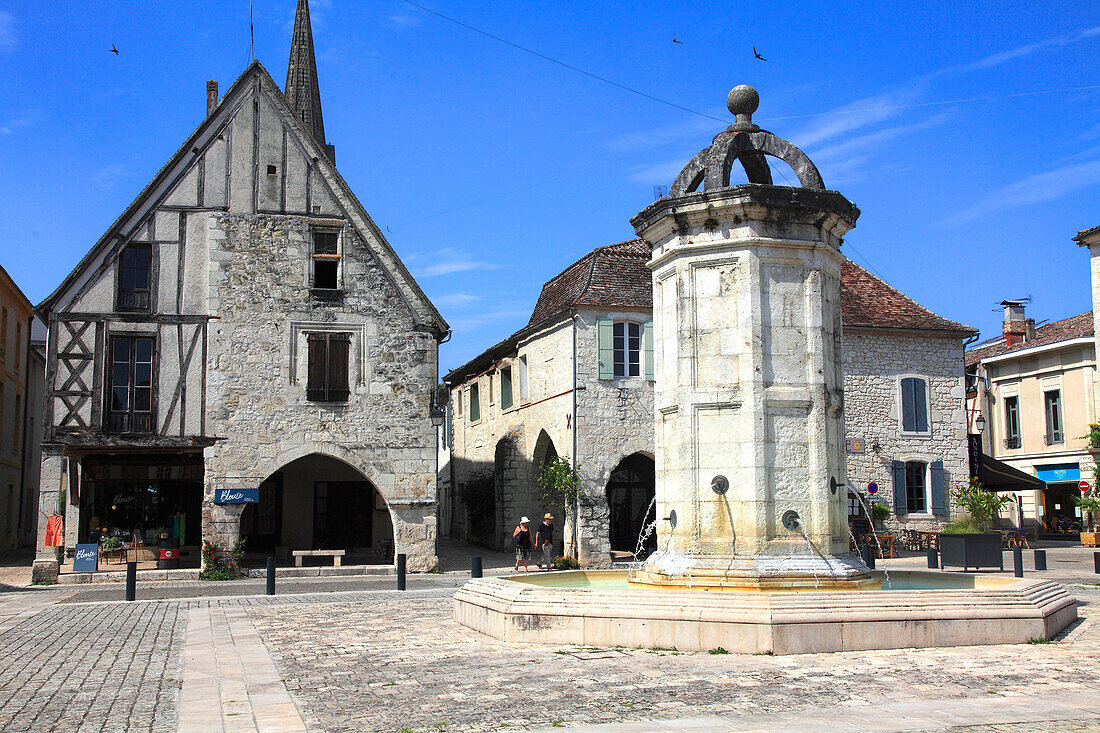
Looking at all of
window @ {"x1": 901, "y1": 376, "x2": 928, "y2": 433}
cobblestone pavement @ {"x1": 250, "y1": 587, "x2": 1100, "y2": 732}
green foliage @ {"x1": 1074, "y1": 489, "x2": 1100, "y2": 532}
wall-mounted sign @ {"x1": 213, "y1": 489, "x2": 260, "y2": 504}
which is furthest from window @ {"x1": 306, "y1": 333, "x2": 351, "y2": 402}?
green foliage @ {"x1": 1074, "y1": 489, "x2": 1100, "y2": 532}

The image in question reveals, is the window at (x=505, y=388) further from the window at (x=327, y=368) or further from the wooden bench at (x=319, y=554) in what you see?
the wooden bench at (x=319, y=554)

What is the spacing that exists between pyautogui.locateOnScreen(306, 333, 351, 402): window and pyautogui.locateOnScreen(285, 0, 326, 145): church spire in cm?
922

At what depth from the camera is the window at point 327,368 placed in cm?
2147

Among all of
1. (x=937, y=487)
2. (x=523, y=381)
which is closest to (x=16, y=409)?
(x=523, y=381)

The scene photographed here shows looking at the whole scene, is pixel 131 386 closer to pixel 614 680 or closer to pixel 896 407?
pixel 614 680

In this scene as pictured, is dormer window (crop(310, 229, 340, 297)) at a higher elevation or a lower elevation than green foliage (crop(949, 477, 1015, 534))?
higher

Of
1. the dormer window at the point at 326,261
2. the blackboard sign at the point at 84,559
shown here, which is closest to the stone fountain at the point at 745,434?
the blackboard sign at the point at 84,559

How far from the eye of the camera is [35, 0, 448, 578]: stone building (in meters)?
20.6

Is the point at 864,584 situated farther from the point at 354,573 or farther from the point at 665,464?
the point at 354,573

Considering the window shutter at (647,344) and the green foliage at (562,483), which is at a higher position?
the window shutter at (647,344)

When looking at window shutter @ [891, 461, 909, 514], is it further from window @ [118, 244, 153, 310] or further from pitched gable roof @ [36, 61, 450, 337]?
window @ [118, 244, 153, 310]

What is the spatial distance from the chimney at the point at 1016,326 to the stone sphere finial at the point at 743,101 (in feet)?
101

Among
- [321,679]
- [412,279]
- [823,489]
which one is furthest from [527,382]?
[321,679]

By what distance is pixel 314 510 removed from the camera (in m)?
24.8
